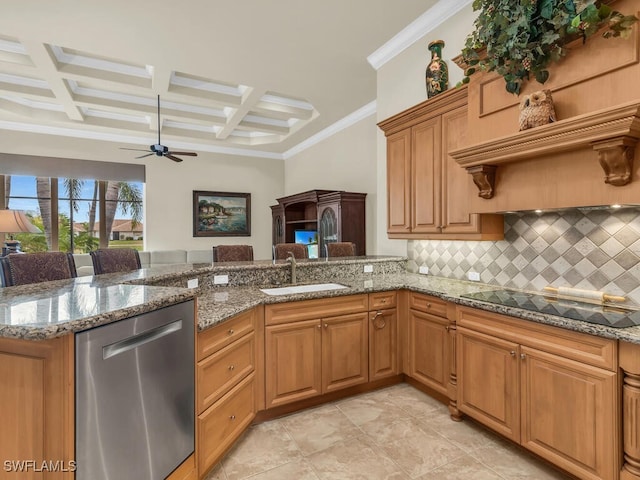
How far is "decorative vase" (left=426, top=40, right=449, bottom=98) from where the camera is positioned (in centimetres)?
293

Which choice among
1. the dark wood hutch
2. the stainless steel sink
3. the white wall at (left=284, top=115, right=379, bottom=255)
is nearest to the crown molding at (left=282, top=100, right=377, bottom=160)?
the white wall at (left=284, top=115, right=379, bottom=255)

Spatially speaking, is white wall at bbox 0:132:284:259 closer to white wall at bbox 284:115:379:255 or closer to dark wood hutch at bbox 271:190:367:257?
white wall at bbox 284:115:379:255

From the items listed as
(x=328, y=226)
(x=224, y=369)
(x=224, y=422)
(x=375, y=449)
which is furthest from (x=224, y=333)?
(x=328, y=226)

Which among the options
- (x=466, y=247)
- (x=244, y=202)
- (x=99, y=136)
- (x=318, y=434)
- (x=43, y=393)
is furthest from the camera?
(x=244, y=202)

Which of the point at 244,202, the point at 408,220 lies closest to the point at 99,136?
the point at 244,202

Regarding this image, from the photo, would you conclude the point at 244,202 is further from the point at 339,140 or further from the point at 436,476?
the point at 436,476

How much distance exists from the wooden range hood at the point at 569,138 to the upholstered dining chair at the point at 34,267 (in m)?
2.90

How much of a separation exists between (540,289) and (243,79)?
398 cm

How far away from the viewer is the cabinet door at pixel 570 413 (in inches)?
60.9

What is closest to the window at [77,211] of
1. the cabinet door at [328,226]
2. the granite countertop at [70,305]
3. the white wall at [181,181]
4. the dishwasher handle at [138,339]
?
the white wall at [181,181]

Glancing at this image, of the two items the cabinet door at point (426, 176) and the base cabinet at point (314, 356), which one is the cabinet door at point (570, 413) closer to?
the base cabinet at point (314, 356)

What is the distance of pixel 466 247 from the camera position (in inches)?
113

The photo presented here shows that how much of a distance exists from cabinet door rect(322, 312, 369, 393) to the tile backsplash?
1.03 metres

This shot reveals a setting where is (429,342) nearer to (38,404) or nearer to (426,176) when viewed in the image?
(426,176)
